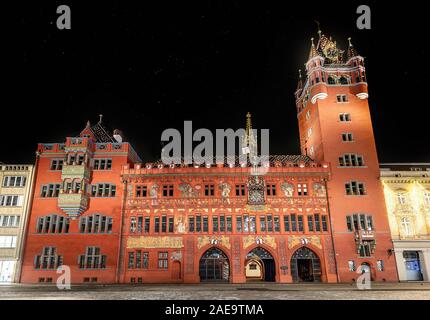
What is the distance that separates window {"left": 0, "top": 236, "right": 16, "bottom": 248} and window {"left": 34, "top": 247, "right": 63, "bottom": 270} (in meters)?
3.81

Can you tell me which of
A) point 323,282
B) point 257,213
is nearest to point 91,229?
point 257,213

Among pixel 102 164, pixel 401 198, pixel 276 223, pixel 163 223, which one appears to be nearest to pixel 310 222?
pixel 276 223

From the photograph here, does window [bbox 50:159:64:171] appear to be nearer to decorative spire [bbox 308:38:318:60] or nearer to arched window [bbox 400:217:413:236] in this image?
decorative spire [bbox 308:38:318:60]

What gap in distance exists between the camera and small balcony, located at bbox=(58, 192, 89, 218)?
4387 centimetres

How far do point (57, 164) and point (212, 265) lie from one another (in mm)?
25492

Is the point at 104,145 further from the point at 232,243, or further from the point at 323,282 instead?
the point at 323,282

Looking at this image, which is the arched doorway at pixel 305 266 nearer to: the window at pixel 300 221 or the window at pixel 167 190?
the window at pixel 300 221

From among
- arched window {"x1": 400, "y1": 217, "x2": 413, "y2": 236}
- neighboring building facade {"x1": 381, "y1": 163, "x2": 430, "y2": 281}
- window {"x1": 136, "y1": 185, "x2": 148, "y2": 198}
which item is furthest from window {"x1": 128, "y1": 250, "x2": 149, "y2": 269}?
arched window {"x1": 400, "y1": 217, "x2": 413, "y2": 236}

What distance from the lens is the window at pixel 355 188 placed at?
152ft

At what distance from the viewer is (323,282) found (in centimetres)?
4194

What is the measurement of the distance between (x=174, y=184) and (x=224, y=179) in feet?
22.6

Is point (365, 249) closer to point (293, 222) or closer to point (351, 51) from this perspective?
point (293, 222)

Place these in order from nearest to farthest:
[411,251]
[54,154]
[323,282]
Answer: [323,282]
[411,251]
[54,154]

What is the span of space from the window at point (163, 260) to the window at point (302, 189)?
19.4 meters
